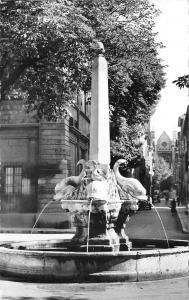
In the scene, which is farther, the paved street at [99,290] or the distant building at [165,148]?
the distant building at [165,148]

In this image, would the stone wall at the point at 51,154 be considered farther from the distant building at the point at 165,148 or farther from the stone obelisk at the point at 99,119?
the distant building at the point at 165,148

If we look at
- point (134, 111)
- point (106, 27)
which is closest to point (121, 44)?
point (106, 27)

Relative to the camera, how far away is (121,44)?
1773 cm

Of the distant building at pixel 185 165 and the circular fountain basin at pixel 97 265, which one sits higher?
the distant building at pixel 185 165

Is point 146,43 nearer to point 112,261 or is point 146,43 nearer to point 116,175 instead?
point 116,175

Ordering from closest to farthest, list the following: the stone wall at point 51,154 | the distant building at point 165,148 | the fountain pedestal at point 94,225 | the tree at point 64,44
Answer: the fountain pedestal at point 94,225, the tree at point 64,44, the stone wall at point 51,154, the distant building at point 165,148

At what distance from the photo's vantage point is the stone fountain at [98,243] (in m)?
8.80

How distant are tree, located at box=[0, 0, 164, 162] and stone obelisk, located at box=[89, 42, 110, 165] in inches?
103

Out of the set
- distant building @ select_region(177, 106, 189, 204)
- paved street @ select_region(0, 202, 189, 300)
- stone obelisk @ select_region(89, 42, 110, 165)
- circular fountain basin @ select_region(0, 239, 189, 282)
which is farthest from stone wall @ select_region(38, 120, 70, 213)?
distant building @ select_region(177, 106, 189, 204)

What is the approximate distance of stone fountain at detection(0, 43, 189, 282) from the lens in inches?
346

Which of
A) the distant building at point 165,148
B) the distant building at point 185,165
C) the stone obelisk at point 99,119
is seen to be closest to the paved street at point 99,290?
the stone obelisk at point 99,119

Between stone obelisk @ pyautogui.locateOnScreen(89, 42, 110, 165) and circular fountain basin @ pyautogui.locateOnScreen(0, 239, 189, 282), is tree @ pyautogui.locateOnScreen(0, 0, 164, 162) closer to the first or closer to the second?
stone obelisk @ pyautogui.locateOnScreen(89, 42, 110, 165)

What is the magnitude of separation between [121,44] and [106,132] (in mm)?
7245

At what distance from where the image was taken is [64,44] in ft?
47.8
